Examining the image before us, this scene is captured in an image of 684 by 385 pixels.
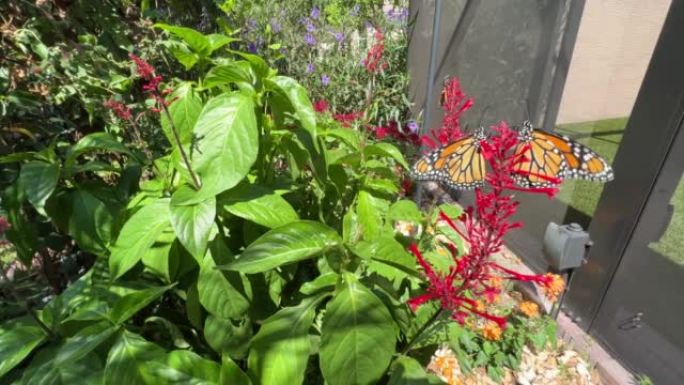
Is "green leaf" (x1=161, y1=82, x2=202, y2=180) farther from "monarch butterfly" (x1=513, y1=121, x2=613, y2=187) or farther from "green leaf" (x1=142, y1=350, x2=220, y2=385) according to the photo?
"monarch butterfly" (x1=513, y1=121, x2=613, y2=187)

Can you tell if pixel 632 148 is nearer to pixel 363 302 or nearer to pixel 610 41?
pixel 610 41

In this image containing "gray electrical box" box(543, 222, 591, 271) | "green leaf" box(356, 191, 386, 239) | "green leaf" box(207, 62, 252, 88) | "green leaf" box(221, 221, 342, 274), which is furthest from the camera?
"gray electrical box" box(543, 222, 591, 271)

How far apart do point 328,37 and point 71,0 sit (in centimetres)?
300

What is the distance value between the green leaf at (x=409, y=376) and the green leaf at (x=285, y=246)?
293mm

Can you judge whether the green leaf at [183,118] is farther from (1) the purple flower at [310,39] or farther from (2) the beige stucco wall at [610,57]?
(1) the purple flower at [310,39]

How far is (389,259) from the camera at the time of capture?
667 millimetres

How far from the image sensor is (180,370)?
0.63m

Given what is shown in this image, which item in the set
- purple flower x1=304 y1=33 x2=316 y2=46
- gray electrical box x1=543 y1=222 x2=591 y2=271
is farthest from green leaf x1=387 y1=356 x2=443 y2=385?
purple flower x1=304 y1=33 x2=316 y2=46

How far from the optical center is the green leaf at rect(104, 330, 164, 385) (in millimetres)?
599

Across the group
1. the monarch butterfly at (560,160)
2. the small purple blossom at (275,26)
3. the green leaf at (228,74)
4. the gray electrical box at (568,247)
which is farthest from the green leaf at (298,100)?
the small purple blossom at (275,26)

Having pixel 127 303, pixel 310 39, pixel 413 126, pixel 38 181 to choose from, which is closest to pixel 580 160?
pixel 127 303

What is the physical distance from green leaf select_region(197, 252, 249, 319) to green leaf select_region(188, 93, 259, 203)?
186mm

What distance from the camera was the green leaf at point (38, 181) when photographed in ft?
2.27

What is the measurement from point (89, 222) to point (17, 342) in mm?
233
